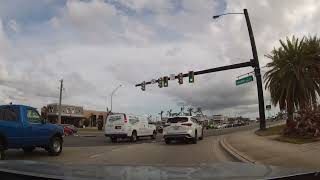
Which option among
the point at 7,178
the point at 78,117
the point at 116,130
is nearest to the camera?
the point at 7,178

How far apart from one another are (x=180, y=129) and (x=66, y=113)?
88.0 meters

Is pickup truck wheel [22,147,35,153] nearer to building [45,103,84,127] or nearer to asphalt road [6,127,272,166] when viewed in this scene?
asphalt road [6,127,272,166]

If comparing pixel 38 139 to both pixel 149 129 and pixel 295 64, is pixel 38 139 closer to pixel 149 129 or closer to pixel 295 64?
pixel 149 129

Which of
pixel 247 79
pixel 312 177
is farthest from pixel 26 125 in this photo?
pixel 247 79

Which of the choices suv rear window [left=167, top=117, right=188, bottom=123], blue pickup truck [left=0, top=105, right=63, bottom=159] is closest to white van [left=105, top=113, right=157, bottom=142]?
suv rear window [left=167, top=117, right=188, bottom=123]

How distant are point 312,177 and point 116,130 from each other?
29.7 metres

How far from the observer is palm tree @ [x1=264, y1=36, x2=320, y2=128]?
3516 centimetres

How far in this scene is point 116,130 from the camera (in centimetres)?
3372

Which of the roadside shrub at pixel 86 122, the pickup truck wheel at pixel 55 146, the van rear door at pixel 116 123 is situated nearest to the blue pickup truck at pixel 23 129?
the pickup truck wheel at pixel 55 146

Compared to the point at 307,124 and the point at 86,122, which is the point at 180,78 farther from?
the point at 86,122

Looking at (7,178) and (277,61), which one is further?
(277,61)

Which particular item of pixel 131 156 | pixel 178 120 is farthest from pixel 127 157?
pixel 178 120

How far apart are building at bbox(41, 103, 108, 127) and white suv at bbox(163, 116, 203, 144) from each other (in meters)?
81.9

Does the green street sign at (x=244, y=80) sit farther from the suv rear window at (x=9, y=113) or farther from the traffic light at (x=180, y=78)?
the suv rear window at (x=9, y=113)
